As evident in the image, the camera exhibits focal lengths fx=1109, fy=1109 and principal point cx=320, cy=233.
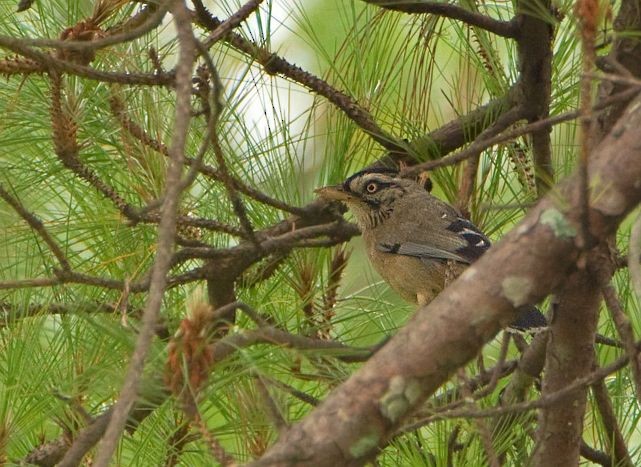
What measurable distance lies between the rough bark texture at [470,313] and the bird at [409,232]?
185 cm

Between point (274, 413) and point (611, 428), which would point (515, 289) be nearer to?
point (274, 413)

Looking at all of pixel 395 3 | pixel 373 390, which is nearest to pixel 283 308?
pixel 395 3

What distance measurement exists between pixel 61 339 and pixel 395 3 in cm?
113

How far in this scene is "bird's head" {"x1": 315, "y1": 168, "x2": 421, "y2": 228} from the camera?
12.2 ft

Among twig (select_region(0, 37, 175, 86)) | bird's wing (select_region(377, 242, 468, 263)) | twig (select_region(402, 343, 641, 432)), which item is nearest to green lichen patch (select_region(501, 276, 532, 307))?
twig (select_region(402, 343, 641, 432))

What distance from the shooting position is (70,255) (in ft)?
10.3

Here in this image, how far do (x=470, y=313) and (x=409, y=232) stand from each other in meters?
2.62

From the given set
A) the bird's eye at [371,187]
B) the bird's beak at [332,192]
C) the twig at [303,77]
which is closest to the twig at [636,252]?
the twig at [303,77]

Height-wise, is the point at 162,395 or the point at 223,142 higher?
the point at 223,142

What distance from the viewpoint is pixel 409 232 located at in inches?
165

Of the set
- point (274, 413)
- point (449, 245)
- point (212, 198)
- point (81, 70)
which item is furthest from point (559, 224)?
point (449, 245)

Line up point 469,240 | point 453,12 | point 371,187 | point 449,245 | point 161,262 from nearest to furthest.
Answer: point 161,262
point 453,12
point 469,240
point 449,245
point 371,187

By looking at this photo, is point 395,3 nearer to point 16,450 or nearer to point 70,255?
point 70,255

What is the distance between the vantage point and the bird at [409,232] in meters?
3.71
